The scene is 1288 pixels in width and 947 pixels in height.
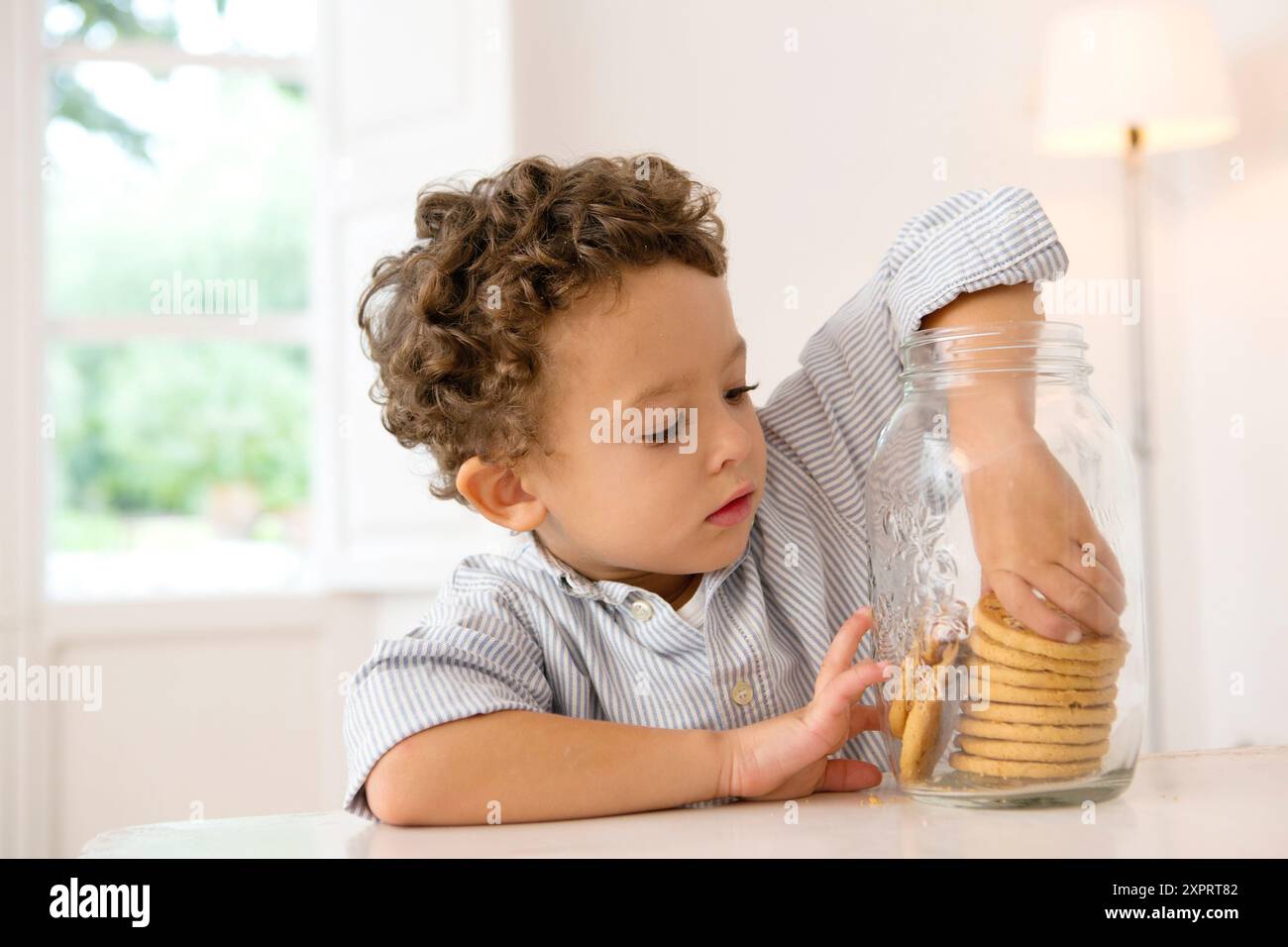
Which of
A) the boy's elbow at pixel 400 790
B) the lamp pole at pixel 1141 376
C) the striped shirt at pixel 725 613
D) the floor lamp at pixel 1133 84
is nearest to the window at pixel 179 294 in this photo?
the floor lamp at pixel 1133 84

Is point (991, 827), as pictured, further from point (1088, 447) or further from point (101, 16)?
point (101, 16)

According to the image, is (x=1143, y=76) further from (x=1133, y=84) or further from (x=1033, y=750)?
(x=1033, y=750)

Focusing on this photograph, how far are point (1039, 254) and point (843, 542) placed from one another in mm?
238

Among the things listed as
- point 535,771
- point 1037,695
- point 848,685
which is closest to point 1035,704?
point 1037,695

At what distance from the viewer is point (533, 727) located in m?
0.65

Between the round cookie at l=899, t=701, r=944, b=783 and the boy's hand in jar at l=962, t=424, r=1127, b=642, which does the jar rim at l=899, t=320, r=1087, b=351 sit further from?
the round cookie at l=899, t=701, r=944, b=783

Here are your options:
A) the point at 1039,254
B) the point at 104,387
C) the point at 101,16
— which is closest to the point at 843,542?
the point at 1039,254

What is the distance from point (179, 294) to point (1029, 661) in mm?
2628

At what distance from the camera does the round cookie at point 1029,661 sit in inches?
21.4

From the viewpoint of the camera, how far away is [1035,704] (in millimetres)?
544

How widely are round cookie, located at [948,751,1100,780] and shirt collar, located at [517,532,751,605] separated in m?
0.25

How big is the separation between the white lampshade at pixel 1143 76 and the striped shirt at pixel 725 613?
64.1 inches

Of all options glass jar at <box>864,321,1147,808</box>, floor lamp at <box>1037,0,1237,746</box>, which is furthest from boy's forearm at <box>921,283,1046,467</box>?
floor lamp at <box>1037,0,1237,746</box>

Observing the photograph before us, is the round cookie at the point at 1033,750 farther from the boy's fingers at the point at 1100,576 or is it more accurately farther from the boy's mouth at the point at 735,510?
the boy's mouth at the point at 735,510
